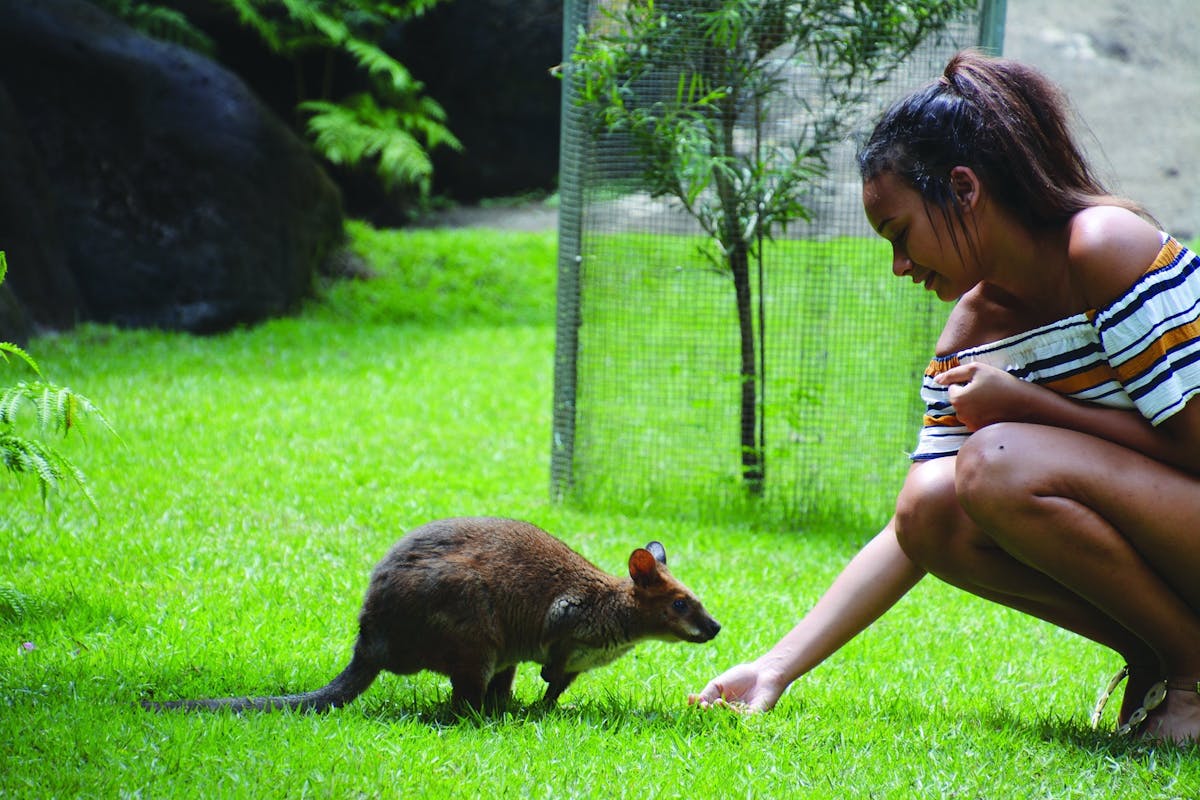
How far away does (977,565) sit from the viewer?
10.6ft

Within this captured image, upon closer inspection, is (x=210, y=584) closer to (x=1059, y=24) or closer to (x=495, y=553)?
(x=495, y=553)

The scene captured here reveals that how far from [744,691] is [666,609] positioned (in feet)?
1.13

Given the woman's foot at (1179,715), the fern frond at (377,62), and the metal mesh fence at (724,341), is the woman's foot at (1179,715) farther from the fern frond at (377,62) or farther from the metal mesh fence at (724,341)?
the fern frond at (377,62)

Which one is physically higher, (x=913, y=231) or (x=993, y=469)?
(x=913, y=231)

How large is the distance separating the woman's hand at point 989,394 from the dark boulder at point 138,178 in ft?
26.9

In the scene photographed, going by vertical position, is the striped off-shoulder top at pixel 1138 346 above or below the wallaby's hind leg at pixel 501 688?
above

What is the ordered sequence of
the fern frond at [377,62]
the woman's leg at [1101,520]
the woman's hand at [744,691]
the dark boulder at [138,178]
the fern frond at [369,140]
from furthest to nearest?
the fern frond at [377,62], the fern frond at [369,140], the dark boulder at [138,178], the woman's hand at [744,691], the woman's leg at [1101,520]

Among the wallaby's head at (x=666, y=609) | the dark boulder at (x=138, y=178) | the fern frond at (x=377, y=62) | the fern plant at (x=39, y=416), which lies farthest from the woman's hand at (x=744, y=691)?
the fern frond at (x=377, y=62)

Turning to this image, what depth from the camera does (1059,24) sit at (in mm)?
16641

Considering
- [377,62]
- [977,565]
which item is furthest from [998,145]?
[377,62]

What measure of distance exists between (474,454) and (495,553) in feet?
11.4

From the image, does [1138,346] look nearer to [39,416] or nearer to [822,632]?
[822,632]

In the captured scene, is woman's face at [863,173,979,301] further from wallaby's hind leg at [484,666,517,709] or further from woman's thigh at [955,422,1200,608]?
wallaby's hind leg at [484,666,517,709]

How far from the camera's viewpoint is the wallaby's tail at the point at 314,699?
3098 mm
